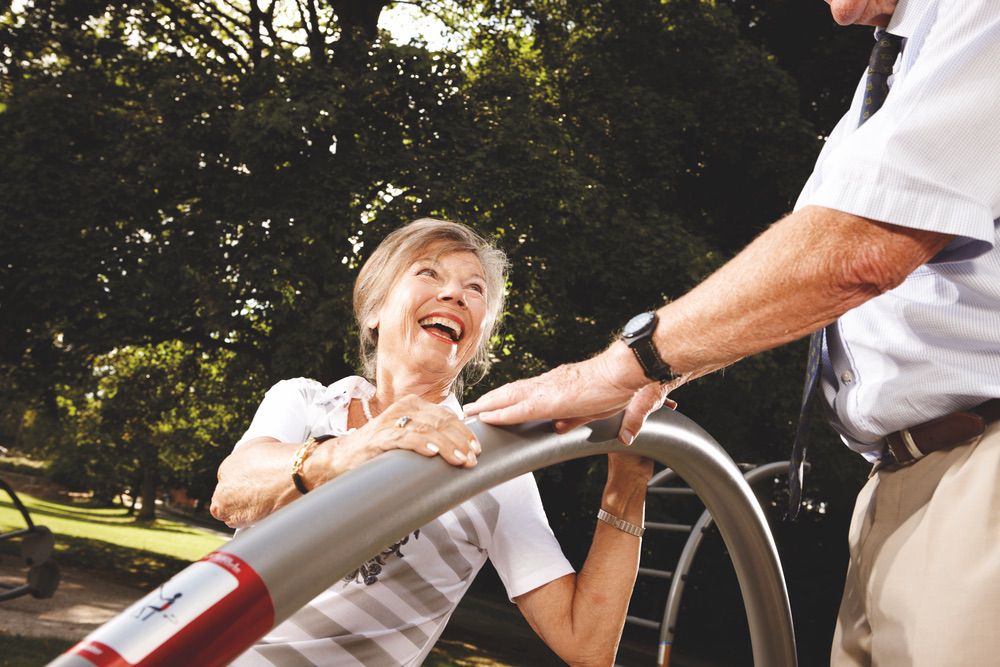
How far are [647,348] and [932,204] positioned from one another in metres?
0.45

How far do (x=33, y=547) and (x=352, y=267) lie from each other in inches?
184

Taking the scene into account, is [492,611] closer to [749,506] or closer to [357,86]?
[357,86]

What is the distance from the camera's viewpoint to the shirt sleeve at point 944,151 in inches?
46.2

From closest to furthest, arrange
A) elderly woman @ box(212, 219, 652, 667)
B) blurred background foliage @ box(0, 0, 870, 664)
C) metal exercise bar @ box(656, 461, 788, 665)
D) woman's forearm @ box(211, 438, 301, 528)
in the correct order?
1. woman's forearm @ box(211, 438, 301, 528)
2. elderly woman @ box(212, 219, 652, 667)
3. metal exercise bar @ box(656, 461, 788, 665)
4. blurred background foliage @ box(0, 0, 870, 664)

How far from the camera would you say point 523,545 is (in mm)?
2086

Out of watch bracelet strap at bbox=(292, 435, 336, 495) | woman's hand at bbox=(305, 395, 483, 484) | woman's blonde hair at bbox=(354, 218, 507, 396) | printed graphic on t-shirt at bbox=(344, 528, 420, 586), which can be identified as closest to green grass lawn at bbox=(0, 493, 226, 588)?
woman's blonde hair at bbox=(354, 218, 507, 396)

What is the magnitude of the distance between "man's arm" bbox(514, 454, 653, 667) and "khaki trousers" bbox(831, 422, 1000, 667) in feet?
1.63

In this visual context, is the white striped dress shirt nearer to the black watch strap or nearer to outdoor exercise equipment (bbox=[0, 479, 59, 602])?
the black watch strap

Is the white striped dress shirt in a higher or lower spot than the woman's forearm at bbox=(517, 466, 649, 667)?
higher

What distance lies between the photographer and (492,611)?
1622 cm

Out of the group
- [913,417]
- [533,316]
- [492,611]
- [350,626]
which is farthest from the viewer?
[492,611]

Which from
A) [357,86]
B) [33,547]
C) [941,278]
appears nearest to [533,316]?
[357,86]

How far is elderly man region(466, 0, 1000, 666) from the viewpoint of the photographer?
1193 millimetres

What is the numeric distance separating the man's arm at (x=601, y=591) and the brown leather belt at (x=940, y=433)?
0.58 meters
